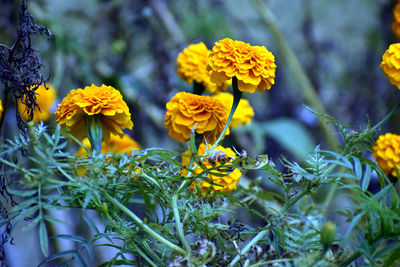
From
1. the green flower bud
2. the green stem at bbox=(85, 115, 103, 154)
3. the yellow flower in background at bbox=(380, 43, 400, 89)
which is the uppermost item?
the green stem at bbox=(85, 115, 103, 154)

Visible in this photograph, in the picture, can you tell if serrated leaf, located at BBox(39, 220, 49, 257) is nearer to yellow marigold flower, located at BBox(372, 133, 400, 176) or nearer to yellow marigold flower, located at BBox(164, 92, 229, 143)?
yellow marigold flower, located at BBox(164, 92, 229, 143)

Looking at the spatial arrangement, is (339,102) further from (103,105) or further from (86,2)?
(103,105)

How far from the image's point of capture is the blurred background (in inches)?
42.3

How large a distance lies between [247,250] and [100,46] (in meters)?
1.07

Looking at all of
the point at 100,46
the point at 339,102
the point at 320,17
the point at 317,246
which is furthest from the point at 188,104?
the point at 320,17

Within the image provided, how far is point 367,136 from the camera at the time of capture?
1.40ft

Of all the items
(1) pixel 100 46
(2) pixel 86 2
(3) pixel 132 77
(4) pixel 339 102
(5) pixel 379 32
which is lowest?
(4) pixel 339 102

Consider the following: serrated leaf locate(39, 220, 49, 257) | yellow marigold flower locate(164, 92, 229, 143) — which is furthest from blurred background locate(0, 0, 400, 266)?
serrated leaf locate(39, 220, 49, 257)

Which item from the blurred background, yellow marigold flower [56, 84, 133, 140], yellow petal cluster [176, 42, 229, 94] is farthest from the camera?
the blurred background

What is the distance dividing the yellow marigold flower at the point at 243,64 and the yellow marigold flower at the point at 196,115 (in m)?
0.03

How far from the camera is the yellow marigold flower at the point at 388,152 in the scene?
48 cm

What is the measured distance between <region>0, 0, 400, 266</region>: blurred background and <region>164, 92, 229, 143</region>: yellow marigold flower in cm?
46

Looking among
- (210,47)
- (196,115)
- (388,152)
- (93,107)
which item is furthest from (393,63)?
(210,47)

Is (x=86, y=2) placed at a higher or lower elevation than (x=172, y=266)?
higher
